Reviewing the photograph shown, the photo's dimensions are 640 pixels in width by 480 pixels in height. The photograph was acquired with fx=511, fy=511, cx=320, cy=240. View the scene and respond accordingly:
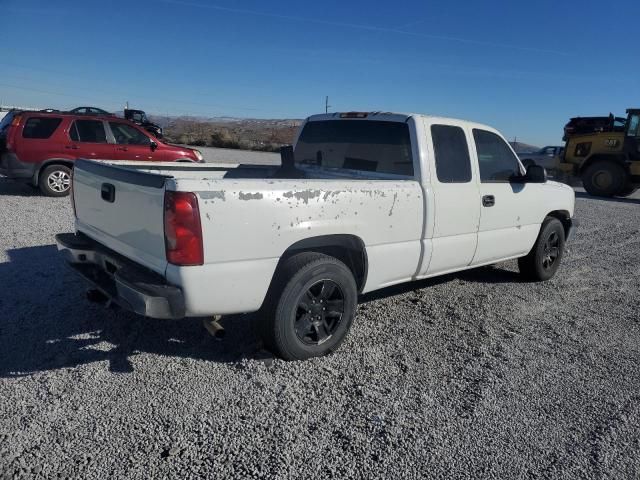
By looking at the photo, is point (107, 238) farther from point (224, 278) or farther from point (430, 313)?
point (430, 313)

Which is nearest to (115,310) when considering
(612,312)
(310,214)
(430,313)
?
(310,214)

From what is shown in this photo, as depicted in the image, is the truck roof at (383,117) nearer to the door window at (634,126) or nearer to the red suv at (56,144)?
the red suv at (56,144)

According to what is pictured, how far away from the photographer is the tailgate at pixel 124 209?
309 centimetres

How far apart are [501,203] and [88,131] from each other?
8797 mm

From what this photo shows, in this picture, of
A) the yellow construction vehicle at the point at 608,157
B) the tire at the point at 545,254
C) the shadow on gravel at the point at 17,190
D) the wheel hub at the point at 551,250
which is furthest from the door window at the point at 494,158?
the yellow construction vehicle at the point at 608,157

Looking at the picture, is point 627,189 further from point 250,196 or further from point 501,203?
point 250,196

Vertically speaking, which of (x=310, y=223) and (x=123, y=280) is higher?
(x=310, y=223)

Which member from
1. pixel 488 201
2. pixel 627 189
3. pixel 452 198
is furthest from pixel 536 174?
pixel 627 189

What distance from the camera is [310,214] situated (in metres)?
3.46

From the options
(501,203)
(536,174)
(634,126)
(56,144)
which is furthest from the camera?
(634,126)

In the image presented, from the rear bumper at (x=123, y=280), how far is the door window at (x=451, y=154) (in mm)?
2518

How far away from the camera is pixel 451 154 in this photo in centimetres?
462

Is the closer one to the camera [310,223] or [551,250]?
[310,223]

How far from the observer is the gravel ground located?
2645 millimetres
